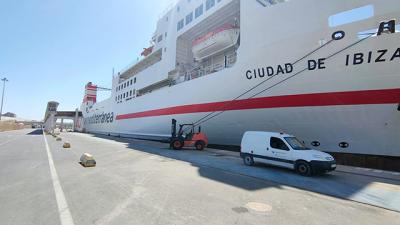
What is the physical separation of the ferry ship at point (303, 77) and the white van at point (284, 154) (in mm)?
1931

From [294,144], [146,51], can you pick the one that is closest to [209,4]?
[294,144]

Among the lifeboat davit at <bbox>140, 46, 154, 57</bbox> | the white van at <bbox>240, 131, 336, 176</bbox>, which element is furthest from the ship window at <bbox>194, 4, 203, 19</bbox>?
the white van at <bbox>240, 131, 336, 176</bbox>

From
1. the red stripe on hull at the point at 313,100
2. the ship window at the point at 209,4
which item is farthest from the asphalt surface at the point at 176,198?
the ship window at the point at 209,4

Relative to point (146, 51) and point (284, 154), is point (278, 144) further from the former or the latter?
point (146, 51)

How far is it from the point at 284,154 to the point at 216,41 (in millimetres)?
8979

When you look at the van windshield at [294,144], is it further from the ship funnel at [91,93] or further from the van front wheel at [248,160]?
the ship funnel at [91,93]

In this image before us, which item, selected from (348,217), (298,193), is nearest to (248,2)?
(298,193)

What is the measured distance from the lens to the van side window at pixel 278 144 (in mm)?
9309

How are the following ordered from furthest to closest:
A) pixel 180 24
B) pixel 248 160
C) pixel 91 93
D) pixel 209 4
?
pixel 91 93, pixel 180 24, pixel 209 4, pixel 248 160

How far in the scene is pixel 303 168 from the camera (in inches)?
340

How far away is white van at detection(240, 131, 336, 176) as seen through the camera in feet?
27.7

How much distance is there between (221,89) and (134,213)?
33.8 ft

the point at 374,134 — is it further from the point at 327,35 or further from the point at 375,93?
the point at 327,35

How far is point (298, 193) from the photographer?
6.22m
